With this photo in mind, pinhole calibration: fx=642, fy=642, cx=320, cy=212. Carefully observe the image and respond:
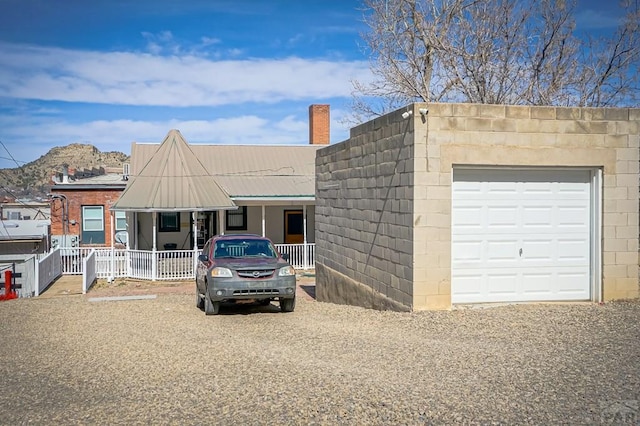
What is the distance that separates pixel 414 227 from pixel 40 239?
21527mm

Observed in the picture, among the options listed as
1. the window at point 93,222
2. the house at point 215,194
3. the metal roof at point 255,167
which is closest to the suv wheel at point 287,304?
the house at point 215,194

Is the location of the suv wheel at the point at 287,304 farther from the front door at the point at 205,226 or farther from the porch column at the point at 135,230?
the front door at the point at 205,226

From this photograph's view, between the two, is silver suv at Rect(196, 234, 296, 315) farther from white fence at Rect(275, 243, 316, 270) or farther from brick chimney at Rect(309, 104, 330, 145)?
brick chimney at Rect(309, 104, 330, 145)

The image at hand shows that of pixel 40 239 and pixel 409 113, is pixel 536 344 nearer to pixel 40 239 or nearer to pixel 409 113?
pixel 409 113

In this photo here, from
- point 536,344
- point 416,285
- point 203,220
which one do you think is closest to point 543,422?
point 536,344

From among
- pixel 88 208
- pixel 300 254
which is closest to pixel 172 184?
pixel 300 254

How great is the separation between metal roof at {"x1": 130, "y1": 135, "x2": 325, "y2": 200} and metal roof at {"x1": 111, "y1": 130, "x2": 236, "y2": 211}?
0.26 m

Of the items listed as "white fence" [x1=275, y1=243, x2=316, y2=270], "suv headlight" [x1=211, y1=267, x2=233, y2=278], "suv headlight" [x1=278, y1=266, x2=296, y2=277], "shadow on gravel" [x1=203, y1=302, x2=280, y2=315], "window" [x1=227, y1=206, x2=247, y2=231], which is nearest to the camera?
"suv headlight" [x1=211, y1=267, x2=233, y2=278]

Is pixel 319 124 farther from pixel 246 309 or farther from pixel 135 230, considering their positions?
pixel 246 309

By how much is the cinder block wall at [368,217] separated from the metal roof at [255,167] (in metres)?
8.64

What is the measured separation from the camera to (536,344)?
27.4ft

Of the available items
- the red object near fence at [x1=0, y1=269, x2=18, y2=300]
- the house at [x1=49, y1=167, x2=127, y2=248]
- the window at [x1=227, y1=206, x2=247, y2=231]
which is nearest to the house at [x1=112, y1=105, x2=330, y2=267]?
the window at [x1=227, y1=206, x2=247, y2=231]

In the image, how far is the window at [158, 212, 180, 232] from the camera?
2669cm

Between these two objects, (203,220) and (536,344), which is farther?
(203,220)
